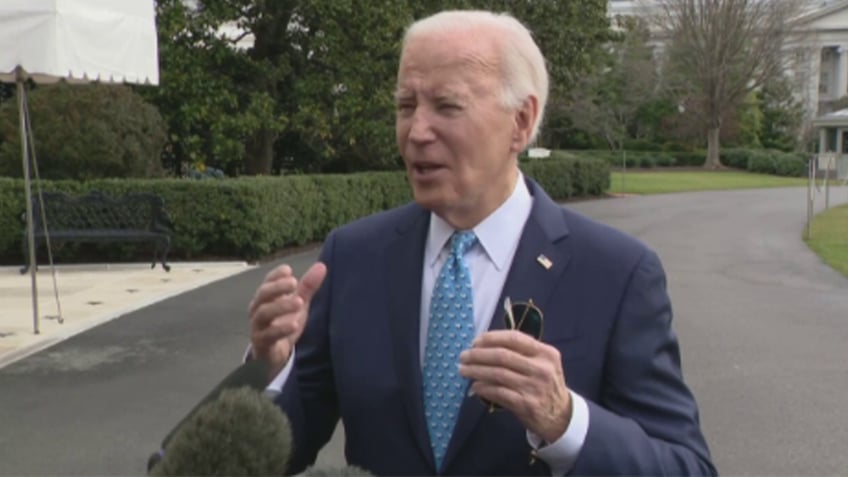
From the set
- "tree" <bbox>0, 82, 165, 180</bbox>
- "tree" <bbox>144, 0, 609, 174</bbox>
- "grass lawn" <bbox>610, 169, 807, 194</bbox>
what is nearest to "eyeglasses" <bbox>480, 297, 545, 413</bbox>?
"tree" <bbox>0, 82, 165, 180</bbox>

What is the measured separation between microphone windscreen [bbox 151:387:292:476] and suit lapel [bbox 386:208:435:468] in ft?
2.06

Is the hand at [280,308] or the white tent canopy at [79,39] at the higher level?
the white tent canopy at [79,39]

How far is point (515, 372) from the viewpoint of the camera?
5.23 feet

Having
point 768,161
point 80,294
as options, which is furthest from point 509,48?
point 768,161

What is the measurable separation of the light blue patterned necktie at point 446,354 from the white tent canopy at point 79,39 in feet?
23.6

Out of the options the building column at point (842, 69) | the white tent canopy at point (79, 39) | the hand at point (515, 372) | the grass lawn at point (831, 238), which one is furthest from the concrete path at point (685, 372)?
the building column at point (842, 69)

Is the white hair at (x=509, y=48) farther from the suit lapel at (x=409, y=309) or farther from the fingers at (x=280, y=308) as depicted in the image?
the fingers at (x=280, y=308)

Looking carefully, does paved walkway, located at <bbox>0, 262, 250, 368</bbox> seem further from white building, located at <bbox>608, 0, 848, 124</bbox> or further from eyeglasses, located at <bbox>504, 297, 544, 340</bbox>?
white building, located at <bbox>608, 0, 848, 124</bbox>

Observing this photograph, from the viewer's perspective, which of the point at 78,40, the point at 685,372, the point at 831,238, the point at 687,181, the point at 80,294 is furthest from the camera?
the point at 687,181

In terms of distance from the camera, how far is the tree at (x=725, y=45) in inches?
2489

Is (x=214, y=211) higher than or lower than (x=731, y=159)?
higher

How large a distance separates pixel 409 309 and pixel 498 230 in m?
0.24

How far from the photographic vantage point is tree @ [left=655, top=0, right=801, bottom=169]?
63219mm

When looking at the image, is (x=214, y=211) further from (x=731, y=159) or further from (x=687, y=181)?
(x=731, y=159)
